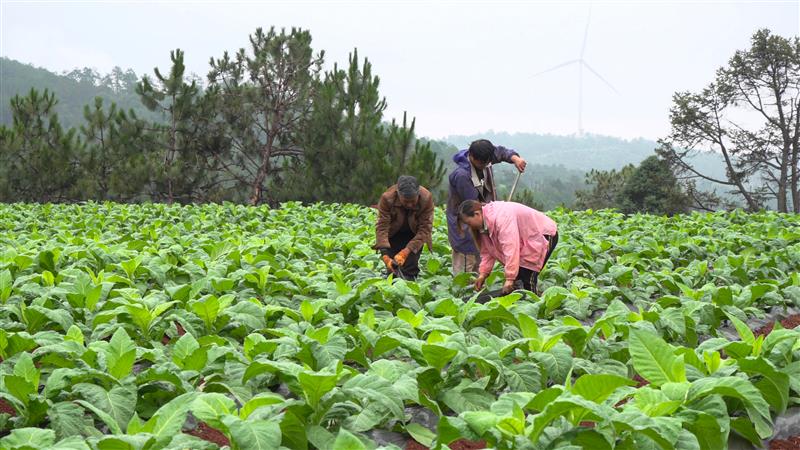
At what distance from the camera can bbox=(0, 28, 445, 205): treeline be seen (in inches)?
974

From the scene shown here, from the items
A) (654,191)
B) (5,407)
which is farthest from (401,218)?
(654,191)

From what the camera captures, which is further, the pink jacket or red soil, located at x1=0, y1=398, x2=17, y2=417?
the pink jacket

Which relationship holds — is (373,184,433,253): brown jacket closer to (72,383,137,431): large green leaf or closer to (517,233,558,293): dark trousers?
(517,233,558,293): dark trousers

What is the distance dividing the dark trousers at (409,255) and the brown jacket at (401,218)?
144mm

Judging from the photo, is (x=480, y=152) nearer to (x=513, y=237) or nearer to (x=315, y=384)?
(x=513, y=237)

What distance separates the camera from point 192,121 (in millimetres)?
27234

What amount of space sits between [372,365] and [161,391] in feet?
3.34

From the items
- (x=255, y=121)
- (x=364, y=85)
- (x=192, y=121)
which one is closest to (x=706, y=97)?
(x=364, y=85)

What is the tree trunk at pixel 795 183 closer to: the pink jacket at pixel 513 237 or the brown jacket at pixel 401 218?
the brown jacket at pixel 401 218

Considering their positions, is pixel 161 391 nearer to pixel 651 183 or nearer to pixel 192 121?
pixel 192 121

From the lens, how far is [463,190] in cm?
695

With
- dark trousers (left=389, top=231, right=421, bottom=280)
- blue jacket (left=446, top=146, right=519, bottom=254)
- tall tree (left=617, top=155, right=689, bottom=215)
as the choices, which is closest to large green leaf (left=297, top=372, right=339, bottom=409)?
blue jacket (left=446, top=146, right=519, bottom=254)

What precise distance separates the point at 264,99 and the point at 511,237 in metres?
23.1

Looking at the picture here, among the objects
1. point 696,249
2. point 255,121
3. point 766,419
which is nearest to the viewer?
point 766,419
